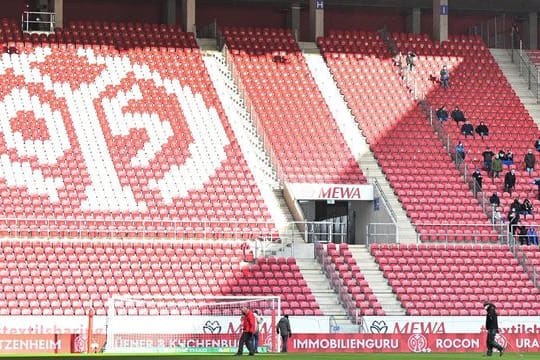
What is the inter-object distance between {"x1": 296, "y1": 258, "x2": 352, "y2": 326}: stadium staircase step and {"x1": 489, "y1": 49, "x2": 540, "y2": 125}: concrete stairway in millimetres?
16515

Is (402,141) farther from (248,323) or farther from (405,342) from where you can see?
(248,323)

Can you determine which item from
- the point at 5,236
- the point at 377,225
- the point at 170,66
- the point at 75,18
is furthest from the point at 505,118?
the point at 5,236

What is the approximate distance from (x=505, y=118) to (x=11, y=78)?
21576 mm

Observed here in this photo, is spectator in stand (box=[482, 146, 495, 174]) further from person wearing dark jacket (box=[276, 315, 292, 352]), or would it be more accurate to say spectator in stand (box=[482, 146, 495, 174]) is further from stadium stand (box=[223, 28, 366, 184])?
person wearing dark jacket (box=[276, 315, 292, 352])

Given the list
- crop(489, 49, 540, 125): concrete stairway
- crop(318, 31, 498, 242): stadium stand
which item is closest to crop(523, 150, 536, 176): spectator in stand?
crop(318, 31, 498, 242): stadium stand

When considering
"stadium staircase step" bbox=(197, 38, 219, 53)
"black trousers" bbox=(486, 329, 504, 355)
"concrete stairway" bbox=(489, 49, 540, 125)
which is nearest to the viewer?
"black trousers" bbox=(486, 329, 504, 355)

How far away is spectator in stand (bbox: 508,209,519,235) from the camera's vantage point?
2131 inches

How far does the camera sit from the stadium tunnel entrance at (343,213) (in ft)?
176

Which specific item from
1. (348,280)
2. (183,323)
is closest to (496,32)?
(348,280)

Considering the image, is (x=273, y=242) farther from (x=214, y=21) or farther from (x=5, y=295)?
(x=214, y=21)

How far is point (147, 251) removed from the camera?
4862cm

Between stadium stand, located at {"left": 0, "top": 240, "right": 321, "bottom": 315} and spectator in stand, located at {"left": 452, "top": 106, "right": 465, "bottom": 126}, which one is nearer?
stadium stand, located at {"left": 0, "top": 240, "right": 321, "bottom": 315}

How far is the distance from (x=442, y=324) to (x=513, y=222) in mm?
8812

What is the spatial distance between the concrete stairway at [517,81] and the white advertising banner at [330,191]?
36.4ft
